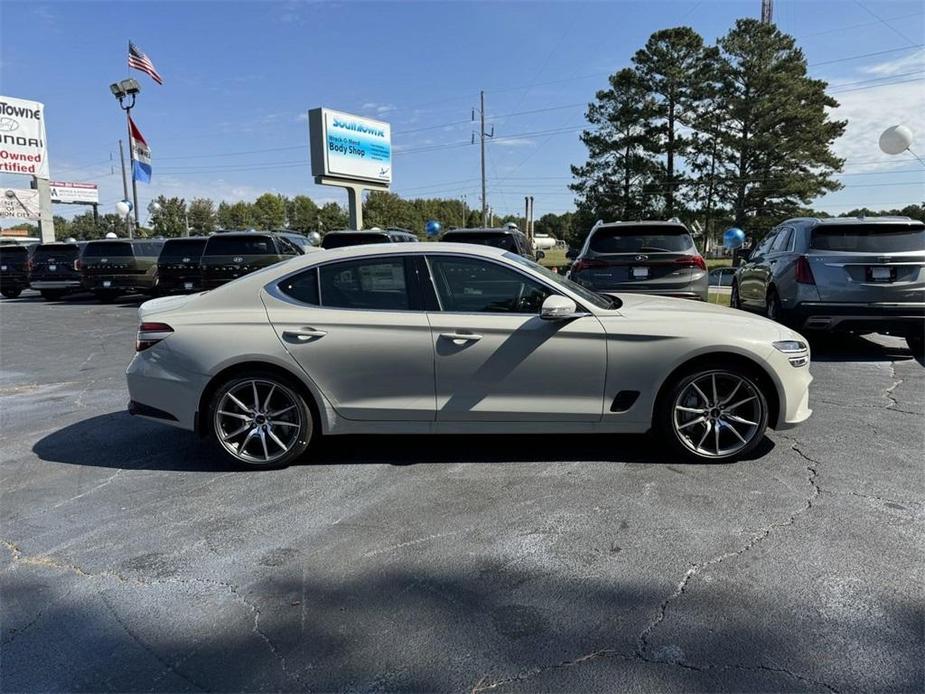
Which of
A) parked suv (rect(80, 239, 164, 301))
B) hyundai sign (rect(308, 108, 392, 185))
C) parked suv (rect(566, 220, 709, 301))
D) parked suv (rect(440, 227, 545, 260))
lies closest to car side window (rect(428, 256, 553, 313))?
parked suv (rect(566, 220, 709, 301))

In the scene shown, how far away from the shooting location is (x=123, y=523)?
3.56 metres

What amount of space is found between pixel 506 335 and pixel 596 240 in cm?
513

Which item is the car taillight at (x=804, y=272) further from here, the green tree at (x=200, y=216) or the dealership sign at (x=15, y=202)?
the green tree at (x=200, y=216)

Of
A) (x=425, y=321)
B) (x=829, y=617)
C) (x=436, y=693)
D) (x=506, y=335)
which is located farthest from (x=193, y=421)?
(x=829, y=617)

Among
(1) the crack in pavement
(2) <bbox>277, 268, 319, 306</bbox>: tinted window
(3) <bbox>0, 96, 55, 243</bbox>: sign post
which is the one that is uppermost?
(3) <bbox>0, 96, 55, 243</bbox>: sign post

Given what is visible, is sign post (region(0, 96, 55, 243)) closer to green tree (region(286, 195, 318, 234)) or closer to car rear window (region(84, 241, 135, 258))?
car rear window (region(84, 241, 135, 258))

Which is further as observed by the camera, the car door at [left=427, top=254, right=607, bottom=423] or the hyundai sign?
the hyundai sign

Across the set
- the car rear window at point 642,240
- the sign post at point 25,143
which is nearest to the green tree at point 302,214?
the sign post at point 25,143

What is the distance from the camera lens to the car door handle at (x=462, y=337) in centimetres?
411

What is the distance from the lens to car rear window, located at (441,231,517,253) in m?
12.4

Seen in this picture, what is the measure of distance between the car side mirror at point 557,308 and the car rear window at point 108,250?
1703 cm

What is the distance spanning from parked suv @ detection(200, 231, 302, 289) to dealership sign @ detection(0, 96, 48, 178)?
19676 mm

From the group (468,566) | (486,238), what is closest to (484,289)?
(468,566)

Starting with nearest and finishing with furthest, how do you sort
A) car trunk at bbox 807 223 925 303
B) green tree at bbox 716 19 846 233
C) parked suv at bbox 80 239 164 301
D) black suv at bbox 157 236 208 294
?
car trunk at bbox 807 223 925 303, black suv at bbox 157 236 208 294, parked suv at bbox 80 239 164 301, green tree at bbox 716 19 846 233
